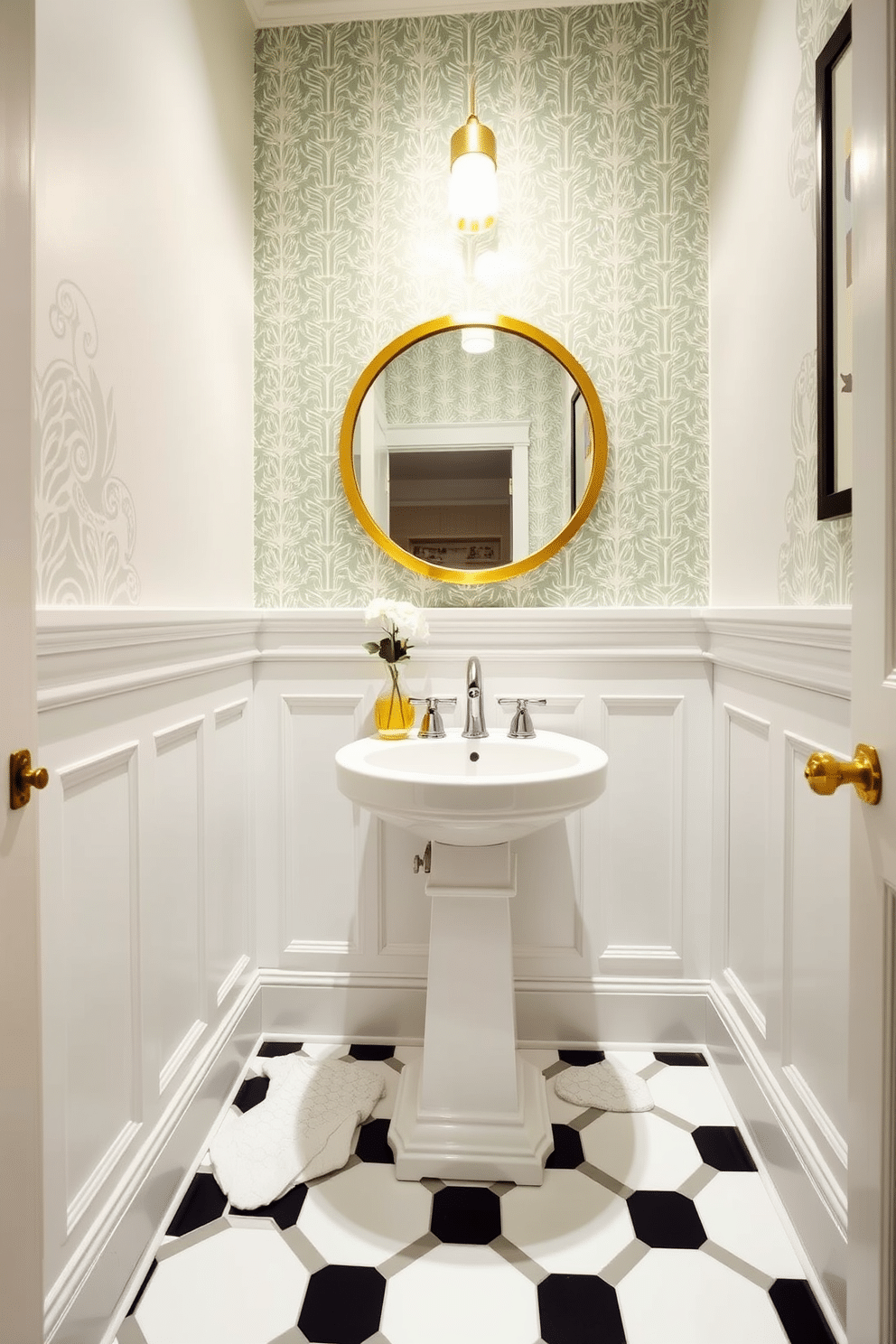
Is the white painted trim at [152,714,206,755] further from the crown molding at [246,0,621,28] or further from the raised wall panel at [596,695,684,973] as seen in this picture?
the crown molding at [246,0,621,28]

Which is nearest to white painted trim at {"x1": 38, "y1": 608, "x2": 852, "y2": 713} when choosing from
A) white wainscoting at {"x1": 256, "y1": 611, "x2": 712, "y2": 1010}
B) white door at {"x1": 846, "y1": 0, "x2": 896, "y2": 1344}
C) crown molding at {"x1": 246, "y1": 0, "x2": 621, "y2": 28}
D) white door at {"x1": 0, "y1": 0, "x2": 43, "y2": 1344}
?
white wainscoting at {"x1": 256, "y1": 611, "x2": 712, "y2": 1010}

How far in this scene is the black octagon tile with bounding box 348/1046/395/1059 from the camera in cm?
180

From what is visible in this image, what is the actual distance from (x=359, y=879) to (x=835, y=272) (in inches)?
60.9

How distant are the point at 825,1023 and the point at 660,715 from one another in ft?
2.65

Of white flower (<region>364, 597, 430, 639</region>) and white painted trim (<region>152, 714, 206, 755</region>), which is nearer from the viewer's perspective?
white painted trim (<region>152, 714, 206, 755</region>)

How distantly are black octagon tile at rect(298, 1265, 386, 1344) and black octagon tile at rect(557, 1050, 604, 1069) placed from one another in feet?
2.31

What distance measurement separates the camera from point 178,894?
1.39 metres

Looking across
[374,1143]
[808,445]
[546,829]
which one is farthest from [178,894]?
[808,445]

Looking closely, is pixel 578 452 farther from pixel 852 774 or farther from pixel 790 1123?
pixel 790 1123

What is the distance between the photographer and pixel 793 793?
1.32 m

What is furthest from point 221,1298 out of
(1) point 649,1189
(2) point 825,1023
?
(2) point 825,1023

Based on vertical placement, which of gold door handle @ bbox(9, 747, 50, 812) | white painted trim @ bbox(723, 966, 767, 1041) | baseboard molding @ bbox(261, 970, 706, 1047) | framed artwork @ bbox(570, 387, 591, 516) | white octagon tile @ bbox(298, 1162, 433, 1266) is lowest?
white octagon tile @ bbox(298, 1162, 433, 1266)

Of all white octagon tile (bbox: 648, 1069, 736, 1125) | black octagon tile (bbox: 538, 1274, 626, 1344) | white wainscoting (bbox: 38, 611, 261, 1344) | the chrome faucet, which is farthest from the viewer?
the chrome faucet

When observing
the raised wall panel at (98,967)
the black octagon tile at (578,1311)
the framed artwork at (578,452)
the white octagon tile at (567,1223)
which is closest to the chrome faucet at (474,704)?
the framed artwork at (578,452)
